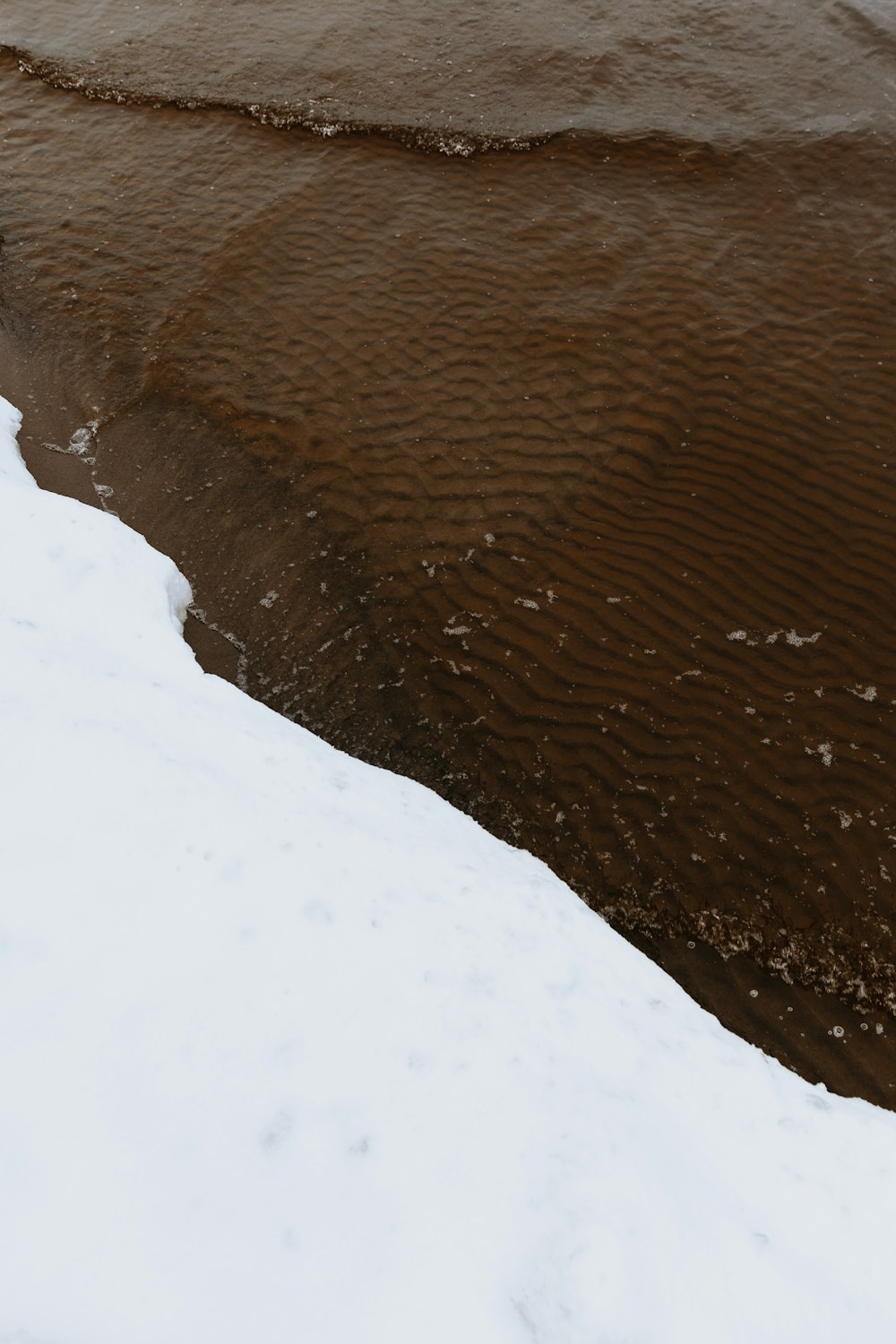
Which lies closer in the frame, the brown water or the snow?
the snow

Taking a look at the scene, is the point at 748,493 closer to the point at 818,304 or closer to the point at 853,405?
the point at 853,405

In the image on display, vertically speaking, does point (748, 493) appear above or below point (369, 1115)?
above

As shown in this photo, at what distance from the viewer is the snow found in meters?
2.92

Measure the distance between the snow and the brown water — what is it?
1.70m

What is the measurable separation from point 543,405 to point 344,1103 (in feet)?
24.7

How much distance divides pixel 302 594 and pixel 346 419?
99.9 inches

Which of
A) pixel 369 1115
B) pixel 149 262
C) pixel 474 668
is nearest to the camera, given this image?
pixel 369 1115

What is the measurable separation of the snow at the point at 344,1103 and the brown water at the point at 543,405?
1.70 metres

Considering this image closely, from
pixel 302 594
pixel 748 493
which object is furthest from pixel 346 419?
pixel 748 493

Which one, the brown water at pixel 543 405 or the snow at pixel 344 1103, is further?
the brown water at pixel 543 405

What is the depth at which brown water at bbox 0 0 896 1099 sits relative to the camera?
6344 mm

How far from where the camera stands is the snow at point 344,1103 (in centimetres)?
292

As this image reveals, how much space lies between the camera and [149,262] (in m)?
11.1

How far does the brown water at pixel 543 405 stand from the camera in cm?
634
